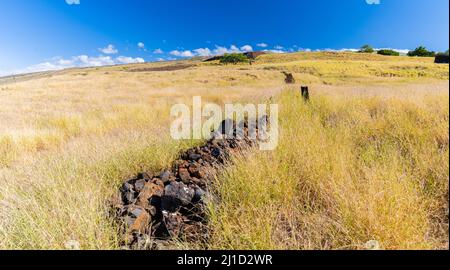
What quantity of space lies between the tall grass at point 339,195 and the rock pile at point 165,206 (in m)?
0.26

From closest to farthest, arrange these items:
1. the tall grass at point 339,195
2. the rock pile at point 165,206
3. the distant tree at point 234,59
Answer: the tall grass at point 339,195, the rock pile at point 165,206, the distant tree at point 234,59

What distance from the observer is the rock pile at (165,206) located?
8.64ft

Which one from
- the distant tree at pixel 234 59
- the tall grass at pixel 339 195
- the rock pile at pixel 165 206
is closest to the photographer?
the tall grass at pixel 339 195

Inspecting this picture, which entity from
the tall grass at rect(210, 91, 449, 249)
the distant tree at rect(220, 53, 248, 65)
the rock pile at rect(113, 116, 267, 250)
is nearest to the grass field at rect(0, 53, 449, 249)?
the tall grass at rect(210, 91, 449, 249)

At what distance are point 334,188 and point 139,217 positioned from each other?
6.10 ft

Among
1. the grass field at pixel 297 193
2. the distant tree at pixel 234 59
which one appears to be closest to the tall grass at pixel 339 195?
the grass field at pixel 297 193

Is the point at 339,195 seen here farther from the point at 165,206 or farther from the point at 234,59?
the point at 234,59

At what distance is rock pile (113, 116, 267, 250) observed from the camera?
8.64 feet

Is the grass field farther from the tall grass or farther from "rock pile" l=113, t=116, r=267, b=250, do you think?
"rock pile" l=113, t=116, r=267, b=250

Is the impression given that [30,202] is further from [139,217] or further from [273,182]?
[273,182]

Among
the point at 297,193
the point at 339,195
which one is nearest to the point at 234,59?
the point at 297,193

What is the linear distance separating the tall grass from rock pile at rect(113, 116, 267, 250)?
262 mm

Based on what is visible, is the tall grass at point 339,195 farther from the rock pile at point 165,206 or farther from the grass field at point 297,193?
the rock pile at point 165,206

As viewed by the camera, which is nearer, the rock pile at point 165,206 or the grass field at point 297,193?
the grass field at point 297,193
